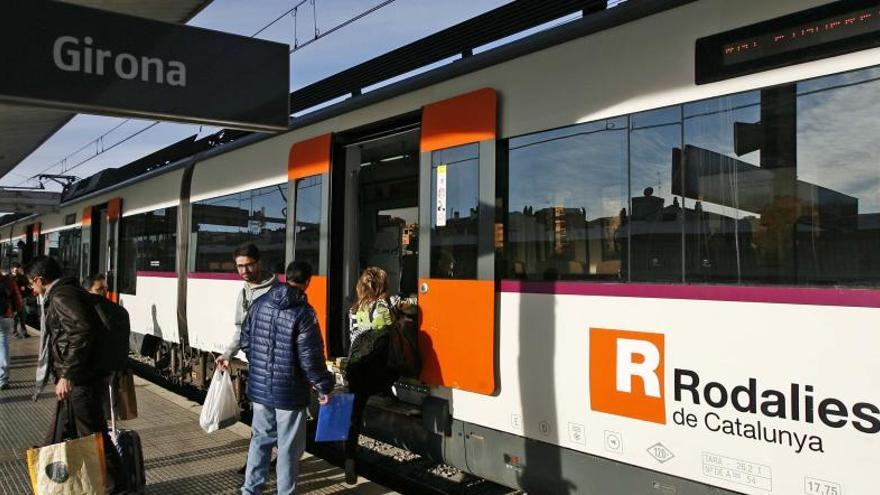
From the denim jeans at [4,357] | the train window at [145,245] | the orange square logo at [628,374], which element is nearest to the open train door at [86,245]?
the train window at [145,245]

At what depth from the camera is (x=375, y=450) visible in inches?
257

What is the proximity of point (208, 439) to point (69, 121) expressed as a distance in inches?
342

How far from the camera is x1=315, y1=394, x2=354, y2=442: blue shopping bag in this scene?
4.24m

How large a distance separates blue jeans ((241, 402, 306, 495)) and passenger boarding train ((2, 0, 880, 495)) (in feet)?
3.71

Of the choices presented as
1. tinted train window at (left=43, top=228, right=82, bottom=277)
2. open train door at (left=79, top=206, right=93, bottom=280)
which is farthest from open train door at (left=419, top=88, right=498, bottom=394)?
tinted train window at (left=43, top=228, right=82, bottom=277)

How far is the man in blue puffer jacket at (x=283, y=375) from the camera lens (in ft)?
12.6

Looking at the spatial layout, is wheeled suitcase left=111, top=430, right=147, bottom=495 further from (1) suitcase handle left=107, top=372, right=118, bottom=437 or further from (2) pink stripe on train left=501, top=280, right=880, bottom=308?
(2) pink stripe on train left=501, top=280, right=880, bottom=308

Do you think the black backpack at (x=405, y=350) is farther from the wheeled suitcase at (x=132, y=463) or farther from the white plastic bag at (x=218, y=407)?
the wheeled suitcase at (x=132, y=463)

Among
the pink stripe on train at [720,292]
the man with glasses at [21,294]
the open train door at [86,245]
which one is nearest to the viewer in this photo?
the pink stripe on train at [720,292]

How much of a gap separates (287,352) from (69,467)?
1.35m

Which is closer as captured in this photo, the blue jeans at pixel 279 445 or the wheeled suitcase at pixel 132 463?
the blue jeans at pixel 279 445

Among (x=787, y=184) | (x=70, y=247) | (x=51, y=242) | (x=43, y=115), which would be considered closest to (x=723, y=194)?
(x=787, y=184)

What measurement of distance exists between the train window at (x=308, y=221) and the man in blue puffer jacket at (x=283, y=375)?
206 cm

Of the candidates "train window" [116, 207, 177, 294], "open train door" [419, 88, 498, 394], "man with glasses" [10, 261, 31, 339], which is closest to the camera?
"open train door" [419, 88, 498, 394]
